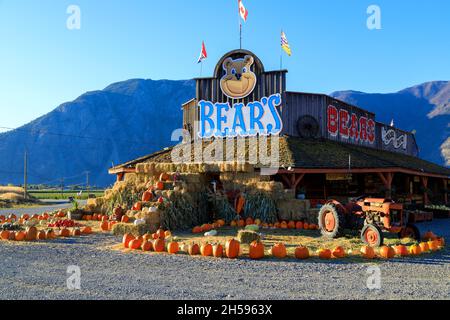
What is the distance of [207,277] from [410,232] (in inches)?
272

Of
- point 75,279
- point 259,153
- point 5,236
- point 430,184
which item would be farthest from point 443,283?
point 430,184

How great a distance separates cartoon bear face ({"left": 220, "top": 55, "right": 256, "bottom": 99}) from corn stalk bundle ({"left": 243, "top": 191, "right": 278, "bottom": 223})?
30.4 feet

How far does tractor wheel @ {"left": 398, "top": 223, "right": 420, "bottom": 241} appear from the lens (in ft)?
38.1

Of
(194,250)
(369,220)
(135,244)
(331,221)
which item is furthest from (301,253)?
(135,244)

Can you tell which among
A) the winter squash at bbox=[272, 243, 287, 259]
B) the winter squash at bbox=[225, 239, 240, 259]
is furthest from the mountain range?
the winter squash at bbox=[272, 243, 287, 259]

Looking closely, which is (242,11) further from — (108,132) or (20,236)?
(108,132)

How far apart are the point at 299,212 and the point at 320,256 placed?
640cm

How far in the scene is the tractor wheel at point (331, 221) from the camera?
11914 millimetres

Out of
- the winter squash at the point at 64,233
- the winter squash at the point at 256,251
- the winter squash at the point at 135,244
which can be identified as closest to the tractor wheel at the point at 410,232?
the winter squash at the point at 256,251

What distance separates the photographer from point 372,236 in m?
10.8

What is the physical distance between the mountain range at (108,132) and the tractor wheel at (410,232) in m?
116

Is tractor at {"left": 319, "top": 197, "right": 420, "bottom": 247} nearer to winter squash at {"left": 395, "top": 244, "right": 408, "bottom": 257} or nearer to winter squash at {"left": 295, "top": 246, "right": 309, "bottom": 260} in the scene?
winter squash at {"left": 395, "top": 244, "right": 408, "bottom": 257}

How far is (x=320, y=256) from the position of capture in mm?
9516

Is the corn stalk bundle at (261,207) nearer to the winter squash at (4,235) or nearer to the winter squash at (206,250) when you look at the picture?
the winter squash at (206,250)
